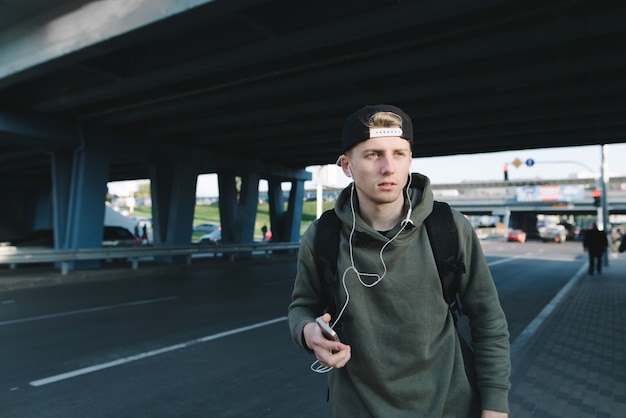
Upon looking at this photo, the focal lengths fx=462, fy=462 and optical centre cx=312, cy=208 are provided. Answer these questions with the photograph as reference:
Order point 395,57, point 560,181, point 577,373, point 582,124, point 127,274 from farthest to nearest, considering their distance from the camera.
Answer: point 560,181 < point 127,274 < point 582,124 < point 395,57 < point 577,373

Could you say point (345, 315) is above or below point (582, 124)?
below

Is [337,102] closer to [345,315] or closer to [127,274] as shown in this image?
[127,274]

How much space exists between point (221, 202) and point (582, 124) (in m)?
16.0

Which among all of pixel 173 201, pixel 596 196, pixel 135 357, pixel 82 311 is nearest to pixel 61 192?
pixel 173 201

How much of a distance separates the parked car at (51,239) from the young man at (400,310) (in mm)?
19409

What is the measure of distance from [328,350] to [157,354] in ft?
16.5

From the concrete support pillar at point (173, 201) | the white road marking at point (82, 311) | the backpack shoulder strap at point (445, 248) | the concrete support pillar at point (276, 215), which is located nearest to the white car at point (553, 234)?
the concrete support pillar at point (276, 215)

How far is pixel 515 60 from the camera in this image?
9.42 metres

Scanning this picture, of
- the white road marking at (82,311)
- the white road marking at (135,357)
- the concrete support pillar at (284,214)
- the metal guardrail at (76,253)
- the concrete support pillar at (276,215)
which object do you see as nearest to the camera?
the white road marking at (135,357)

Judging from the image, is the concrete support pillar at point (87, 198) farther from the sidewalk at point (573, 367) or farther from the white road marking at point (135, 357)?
the sidewalk at point (573, 367)

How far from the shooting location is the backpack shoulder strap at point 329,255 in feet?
5.86

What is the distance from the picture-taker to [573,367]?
18.0ft

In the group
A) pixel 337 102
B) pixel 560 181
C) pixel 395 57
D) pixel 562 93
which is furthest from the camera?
pixel 560 181

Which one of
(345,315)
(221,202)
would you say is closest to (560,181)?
(221,202)
